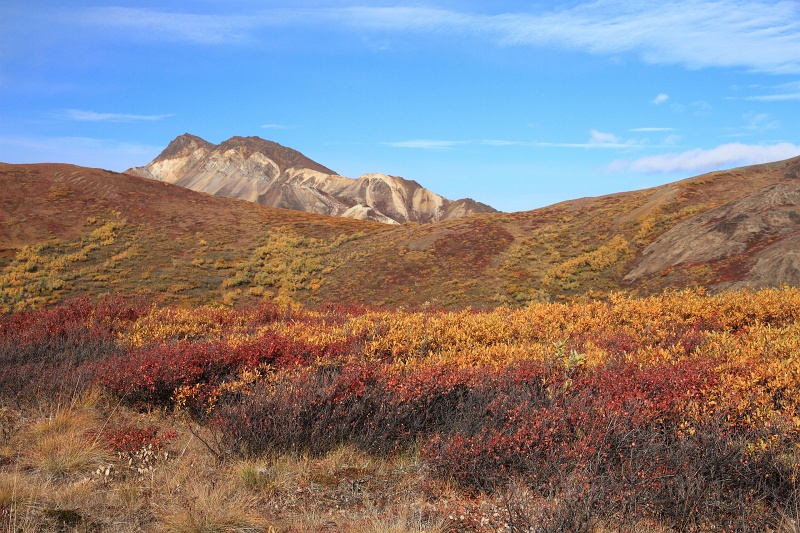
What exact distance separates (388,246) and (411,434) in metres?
31.1

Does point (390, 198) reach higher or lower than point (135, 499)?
higher

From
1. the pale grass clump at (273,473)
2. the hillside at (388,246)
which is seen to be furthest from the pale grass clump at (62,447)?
the hillside at (388,246)

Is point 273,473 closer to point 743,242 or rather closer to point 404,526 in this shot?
point 404,526

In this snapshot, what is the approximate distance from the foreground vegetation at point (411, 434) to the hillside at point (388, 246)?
14437 mm

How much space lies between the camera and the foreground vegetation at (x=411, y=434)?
4.33 metres

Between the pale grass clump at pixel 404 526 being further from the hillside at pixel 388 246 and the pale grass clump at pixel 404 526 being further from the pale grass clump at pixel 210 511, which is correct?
the hillside at pixel 388 246

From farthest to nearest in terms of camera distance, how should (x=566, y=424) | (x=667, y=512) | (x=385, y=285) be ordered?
(x=385, y=285) → (x=566, y=424) → (x=667, y=512)

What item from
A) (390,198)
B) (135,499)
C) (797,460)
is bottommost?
(135,499)

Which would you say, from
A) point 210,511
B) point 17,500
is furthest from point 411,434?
point 17,500

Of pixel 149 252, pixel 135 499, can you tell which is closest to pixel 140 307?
pixel 135 499

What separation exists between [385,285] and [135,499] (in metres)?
25.2

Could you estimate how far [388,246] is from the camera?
1458 inches

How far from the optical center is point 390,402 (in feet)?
20.5

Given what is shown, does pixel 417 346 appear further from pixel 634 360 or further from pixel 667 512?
pixel 667 512
